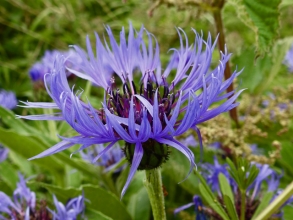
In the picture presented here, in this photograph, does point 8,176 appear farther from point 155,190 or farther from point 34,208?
point 155,190

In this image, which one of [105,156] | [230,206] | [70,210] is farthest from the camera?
[105,156]

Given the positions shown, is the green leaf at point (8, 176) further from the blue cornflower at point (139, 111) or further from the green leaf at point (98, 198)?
the blue cornflower at point (139, 111)

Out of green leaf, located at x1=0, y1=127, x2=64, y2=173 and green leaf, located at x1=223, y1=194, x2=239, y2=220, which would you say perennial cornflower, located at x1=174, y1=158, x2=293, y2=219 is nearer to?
green leaf, located at x1=223, y1=194, x2=239, y2=220

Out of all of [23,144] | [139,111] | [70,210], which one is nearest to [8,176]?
[23,144]

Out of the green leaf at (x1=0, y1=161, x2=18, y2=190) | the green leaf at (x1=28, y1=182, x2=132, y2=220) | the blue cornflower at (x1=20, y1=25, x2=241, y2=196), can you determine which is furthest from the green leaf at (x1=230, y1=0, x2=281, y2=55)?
the green leaf at (x1=0, y1=161, x2=18, y2=190)

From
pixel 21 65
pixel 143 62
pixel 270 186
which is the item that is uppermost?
pixel 143 62

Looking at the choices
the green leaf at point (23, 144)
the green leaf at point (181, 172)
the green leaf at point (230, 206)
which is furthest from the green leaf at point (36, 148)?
the green leaf at point (230, 206)

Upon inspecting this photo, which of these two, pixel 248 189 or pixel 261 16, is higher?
pixel 261 16

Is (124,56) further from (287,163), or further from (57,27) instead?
(57,27)

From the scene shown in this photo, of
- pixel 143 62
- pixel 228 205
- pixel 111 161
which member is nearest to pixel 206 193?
pixel 228 205
